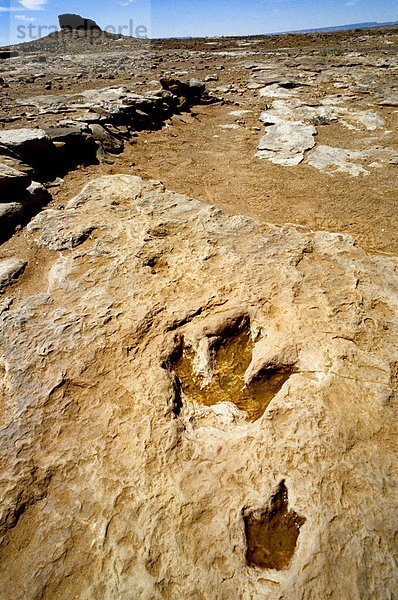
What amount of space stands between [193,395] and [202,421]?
220mm

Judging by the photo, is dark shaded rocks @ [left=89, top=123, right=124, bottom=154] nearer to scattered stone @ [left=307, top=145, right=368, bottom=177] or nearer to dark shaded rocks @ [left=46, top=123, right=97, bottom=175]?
dark shaded rocks @ [left=46, top=123, right=97, bottom=175]

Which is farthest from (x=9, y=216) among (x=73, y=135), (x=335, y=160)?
(x=335, y=160)

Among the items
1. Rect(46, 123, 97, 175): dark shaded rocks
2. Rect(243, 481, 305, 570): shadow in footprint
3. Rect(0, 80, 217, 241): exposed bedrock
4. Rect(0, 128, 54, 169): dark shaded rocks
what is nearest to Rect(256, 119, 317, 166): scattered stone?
Rect(0, 80, 217, 241): exposed bedrock

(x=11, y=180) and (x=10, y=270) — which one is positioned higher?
(x=11, y=180)

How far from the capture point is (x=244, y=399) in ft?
7.52

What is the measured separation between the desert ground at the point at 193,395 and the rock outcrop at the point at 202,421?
0.01 metres

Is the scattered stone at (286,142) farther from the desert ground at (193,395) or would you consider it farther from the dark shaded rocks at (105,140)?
the dark shaded rocks at (105,140)

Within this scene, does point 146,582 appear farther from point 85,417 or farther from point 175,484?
point 85,417

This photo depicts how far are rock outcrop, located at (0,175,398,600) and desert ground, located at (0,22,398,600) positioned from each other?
0.01 m

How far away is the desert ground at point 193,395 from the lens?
5.23 ft

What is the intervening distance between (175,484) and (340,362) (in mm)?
1303

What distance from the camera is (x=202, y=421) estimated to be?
215 cm

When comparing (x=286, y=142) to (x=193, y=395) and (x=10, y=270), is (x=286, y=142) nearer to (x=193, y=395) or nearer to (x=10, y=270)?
(x=10, y=270)

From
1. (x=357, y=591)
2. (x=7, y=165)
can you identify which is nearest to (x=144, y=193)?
(x=7, y=165)
